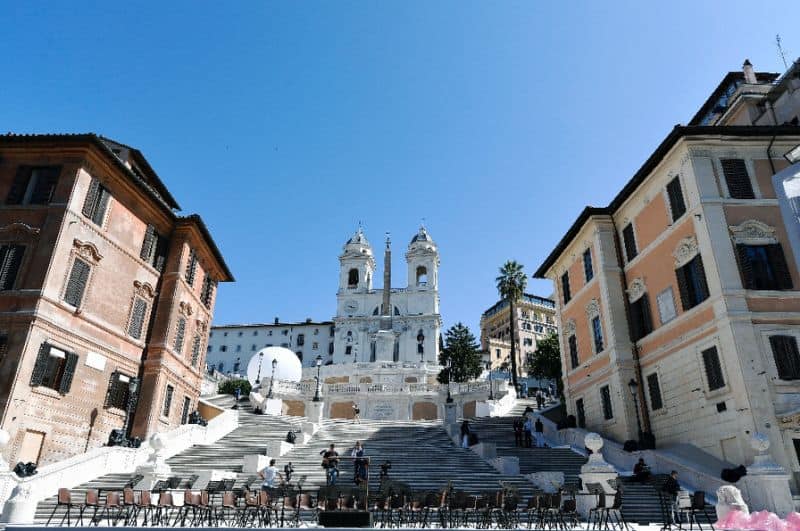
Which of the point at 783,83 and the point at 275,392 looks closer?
the point at 783,83

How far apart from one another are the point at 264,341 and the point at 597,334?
77.0 metres

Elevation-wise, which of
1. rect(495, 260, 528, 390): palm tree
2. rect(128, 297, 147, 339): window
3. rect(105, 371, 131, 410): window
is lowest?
rect(105, 371, 131, 410): window

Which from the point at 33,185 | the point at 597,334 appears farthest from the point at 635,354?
the point at 33,185

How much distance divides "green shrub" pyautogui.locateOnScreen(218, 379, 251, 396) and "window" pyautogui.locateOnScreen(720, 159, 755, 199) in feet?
154

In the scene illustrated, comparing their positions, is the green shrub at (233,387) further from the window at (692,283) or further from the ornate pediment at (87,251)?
the window at (692,283)

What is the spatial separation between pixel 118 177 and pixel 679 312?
24.1m

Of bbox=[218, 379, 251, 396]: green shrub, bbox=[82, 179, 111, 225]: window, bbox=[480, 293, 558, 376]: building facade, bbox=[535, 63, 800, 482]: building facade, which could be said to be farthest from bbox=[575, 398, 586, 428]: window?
bbox=[480, 293, 558, 376]: building facade

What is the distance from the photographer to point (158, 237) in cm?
2698

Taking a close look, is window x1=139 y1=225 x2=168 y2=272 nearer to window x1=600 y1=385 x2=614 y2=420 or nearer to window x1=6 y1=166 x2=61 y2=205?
window x1=6 y1=166 x2=61 y2=205

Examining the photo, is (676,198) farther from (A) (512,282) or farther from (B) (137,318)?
(A) (512,282)

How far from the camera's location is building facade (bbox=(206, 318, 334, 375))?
94.0 metres

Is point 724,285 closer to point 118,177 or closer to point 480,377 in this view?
point 118,177

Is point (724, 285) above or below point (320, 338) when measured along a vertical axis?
below

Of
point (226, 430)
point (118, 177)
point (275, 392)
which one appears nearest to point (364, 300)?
point (275, 392)
